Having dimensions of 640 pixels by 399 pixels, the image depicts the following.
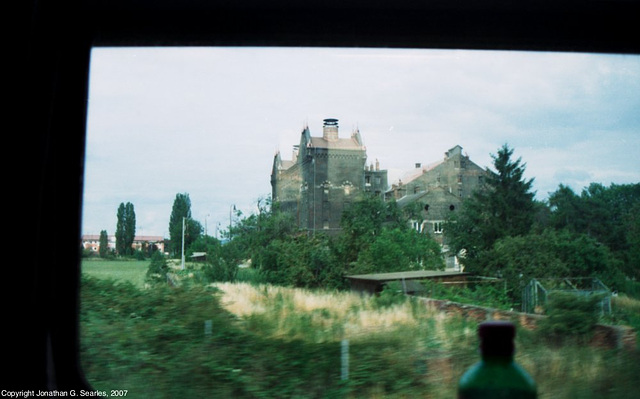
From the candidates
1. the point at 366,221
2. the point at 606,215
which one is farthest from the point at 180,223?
the point at 606,215

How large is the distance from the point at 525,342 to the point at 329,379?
132 cm

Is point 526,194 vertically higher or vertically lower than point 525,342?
higher

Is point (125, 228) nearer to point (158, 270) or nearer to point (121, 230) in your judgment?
point (121, 230)

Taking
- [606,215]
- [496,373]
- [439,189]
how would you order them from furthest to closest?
[439,189] → [606,215] → [496,373]

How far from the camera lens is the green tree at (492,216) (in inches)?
188

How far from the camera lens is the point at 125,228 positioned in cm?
432

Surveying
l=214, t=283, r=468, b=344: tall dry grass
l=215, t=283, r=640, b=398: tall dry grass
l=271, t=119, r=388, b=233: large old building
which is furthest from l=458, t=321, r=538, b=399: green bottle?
l=271, t=119, r=388, b=233: large old building

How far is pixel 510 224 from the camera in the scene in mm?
4895

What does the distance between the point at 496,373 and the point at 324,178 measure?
3909 millimetres

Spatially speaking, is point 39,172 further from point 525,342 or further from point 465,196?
point 465,196

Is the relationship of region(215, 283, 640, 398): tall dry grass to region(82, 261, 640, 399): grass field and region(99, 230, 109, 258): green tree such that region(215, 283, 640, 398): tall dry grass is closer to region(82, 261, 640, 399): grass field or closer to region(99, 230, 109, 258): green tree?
region(82, 261, 640, 399): grass field

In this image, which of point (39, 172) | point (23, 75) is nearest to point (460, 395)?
point (39, 172)

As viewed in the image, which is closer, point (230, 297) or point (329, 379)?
point (329, 379)

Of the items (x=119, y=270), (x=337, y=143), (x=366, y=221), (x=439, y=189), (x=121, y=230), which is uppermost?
(x=337, y=143)
